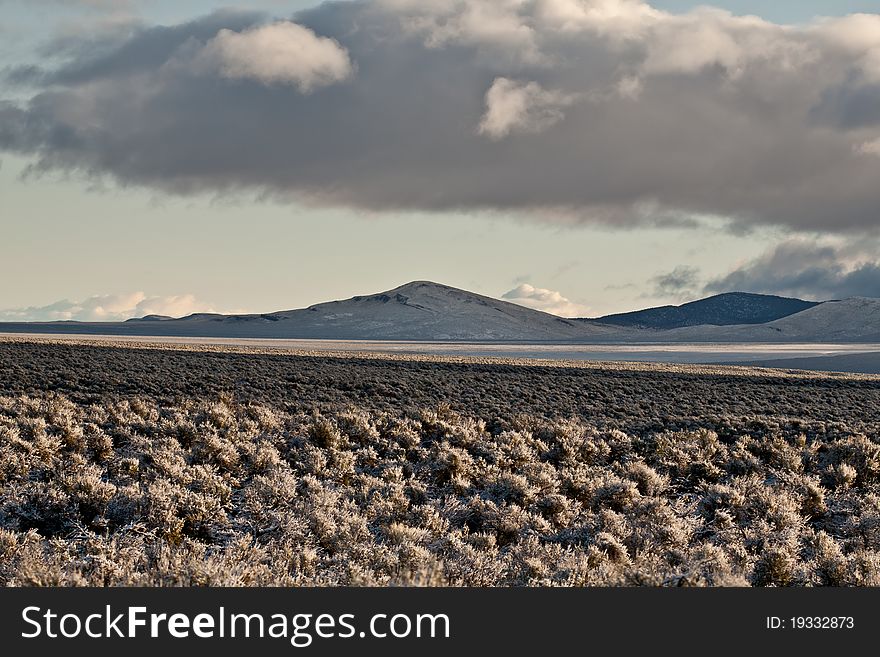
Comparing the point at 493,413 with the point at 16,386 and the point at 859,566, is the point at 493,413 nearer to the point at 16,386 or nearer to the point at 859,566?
the point at 859,566

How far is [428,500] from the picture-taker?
12570 millimetres

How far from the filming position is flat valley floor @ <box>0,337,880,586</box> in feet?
27.5

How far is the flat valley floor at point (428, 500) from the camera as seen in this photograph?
8.37 m

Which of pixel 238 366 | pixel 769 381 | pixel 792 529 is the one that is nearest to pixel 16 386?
pixel 238 366

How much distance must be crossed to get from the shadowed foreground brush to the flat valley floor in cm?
4

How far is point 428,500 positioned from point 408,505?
100 centimetres

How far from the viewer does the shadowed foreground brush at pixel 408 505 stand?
8.31 meters

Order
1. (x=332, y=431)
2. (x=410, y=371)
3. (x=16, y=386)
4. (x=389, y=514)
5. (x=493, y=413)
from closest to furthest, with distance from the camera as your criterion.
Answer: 1. (x=389, y=514)
2. (x=332, y=431)
3. (x=493, y=413)
4. (x=16, y=386)
5. (x=410, y=371)

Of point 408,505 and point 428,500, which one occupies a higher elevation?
point 408,505

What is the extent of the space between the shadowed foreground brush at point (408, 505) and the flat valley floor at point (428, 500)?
41 millimetres

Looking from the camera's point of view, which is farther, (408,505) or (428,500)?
(428,500)

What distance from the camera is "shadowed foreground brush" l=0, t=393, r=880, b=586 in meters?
8.31

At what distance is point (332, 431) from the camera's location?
17.3 metres

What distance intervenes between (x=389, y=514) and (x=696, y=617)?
5.82 meters
